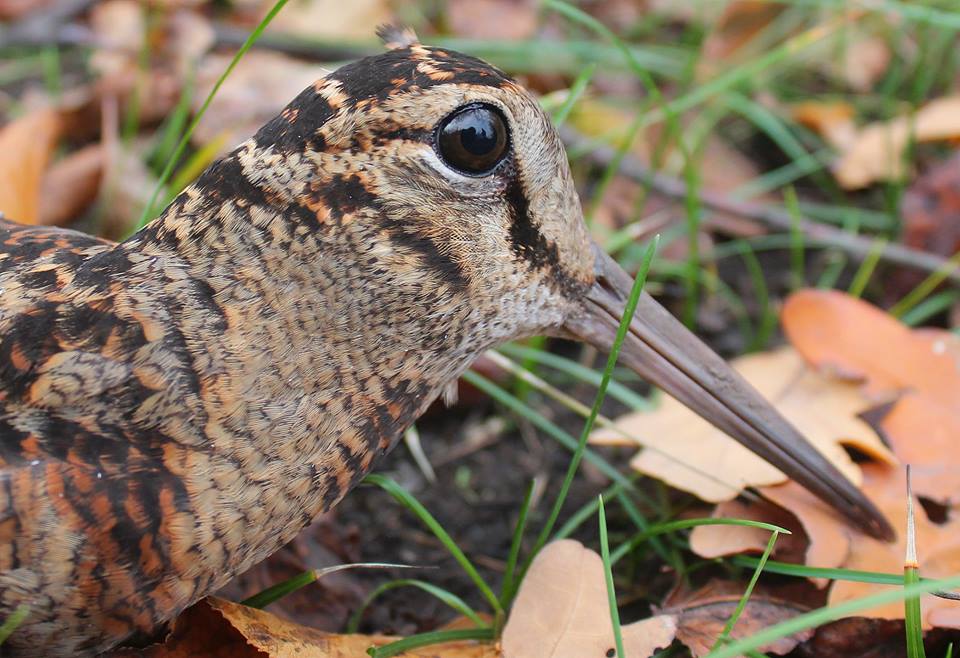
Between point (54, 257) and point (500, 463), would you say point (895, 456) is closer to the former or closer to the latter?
point (500, 463)

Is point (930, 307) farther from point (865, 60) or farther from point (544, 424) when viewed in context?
point (865, 60)

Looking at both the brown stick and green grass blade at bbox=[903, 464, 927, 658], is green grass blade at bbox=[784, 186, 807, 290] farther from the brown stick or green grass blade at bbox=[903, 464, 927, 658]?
green grass blade at bbox=[903, 464, 927, 658]

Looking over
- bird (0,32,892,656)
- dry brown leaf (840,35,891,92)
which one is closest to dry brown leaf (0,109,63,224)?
bird (0,32,892,656)

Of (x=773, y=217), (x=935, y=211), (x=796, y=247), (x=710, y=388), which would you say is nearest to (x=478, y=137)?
(x=710, y=388)

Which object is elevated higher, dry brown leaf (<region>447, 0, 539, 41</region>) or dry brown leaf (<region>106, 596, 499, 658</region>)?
dry brown leaf (<region>447, 0, 539, 41</region>)

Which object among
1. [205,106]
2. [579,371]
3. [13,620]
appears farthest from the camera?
[579,371]

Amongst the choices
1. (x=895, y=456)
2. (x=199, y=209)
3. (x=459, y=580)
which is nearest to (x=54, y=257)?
(x=199, y=209)
